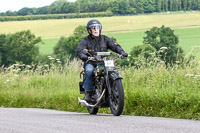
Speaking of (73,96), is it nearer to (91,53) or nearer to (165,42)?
(91,53)

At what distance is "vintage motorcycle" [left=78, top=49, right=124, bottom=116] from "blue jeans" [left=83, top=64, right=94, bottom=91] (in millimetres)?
84

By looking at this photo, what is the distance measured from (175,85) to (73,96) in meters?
2.98

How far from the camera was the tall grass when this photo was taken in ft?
26.1

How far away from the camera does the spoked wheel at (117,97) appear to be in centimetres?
750

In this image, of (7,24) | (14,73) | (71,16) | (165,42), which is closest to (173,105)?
(14,73)

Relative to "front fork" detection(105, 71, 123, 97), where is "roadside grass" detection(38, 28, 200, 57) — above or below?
below

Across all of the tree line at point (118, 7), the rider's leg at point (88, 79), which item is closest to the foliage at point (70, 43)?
the tree line at point (118, 7)

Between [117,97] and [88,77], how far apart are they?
3.10 ft

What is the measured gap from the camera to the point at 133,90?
29.9 feet

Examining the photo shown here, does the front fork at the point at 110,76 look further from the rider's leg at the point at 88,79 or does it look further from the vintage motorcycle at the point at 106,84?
the rider's leg at the point at 88,79

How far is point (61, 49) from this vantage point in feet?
267

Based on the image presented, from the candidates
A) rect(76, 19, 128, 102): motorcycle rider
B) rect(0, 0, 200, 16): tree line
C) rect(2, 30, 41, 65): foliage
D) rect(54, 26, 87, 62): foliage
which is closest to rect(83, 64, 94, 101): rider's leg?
rect(76, 19, 128, 102): motorcycle rider

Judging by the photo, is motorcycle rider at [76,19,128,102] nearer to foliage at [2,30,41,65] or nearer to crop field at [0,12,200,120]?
crop field at [0,12,200,120]

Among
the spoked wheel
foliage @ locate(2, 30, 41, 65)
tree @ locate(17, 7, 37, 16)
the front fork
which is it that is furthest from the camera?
tree @ locate(17, 7, 37, 16)
